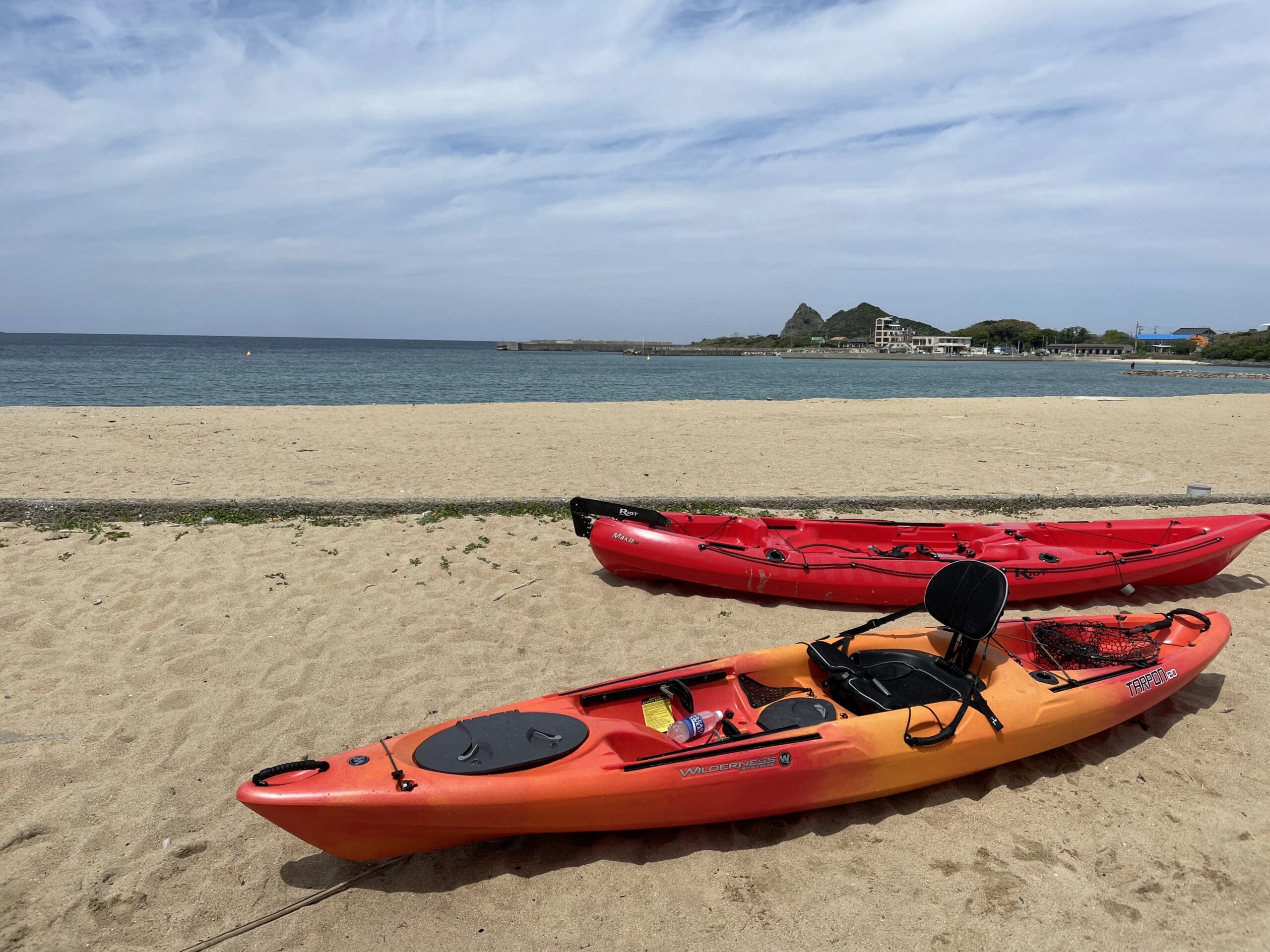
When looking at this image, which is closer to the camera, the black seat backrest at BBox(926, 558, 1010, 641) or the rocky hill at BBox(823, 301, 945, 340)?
the black seat backrest at BBox(926, 558, 1010, 641)

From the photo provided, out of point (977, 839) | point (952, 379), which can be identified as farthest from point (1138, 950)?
point (952, 379)

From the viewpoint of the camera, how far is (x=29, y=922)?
307 cm

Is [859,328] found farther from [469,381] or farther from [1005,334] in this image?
[469,381]

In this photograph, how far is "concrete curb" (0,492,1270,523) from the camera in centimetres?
784

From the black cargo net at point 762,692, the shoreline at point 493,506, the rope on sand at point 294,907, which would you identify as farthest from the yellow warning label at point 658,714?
the shoreline at point 493,506

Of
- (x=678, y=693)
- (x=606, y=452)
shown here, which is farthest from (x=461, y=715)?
(x=606, y=452)

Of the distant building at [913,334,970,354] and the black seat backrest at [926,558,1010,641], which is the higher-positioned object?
the distant building at [913,334,970,354]

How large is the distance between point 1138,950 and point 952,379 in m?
59.8

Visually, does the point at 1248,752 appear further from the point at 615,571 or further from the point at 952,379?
the point at 952,379

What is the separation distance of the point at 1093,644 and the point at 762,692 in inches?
90.1

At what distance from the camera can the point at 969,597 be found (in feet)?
14.4

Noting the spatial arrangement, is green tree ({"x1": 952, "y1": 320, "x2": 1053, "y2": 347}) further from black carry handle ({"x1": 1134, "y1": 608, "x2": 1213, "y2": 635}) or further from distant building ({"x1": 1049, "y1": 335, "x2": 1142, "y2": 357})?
black carry handle ({"x1": 1134, "y1": 608, "x2": 1213, "y2": 635})

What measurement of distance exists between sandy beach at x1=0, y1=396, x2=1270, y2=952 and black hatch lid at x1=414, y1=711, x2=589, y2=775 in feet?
1.67

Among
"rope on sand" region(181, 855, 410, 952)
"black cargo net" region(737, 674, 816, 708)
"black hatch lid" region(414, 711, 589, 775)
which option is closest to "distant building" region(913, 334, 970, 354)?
"black cargo net" region(737, 674, 816, 708)
